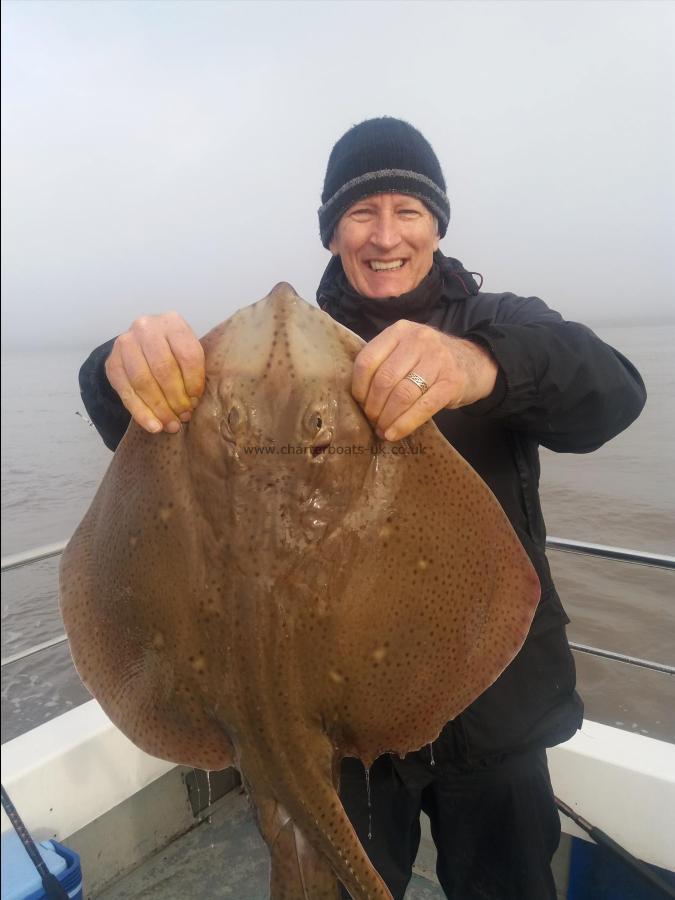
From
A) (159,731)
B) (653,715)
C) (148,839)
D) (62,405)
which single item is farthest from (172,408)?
(62,405)

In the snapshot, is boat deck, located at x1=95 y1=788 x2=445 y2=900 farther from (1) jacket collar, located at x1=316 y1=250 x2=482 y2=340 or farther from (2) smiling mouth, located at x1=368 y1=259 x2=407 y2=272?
(2) smiling mouth, located at x1=368 y1=259 x2=407 y2=272

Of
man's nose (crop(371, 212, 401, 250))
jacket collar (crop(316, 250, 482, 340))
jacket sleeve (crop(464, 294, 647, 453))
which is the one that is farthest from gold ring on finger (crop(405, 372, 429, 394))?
man's nose (crop(371, 212, 401, 250))

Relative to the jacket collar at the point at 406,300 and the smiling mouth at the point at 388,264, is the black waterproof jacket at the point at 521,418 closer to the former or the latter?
the jacket collar at the point at 406,300

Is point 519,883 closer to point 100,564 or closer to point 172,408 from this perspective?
point 100,564

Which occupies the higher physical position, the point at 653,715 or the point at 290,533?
the point at 290,533

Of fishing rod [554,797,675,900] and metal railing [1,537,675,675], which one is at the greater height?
metal railing [1,537,675,675]

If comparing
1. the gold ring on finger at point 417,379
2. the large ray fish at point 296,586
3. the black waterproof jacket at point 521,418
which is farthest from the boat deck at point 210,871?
the gold ring on finger at point 417,379

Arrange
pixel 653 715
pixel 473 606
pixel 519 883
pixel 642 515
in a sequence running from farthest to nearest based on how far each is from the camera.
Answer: pixel 642 515 → pixel 653 715 → pixel 519 883 → pixel 473 606
